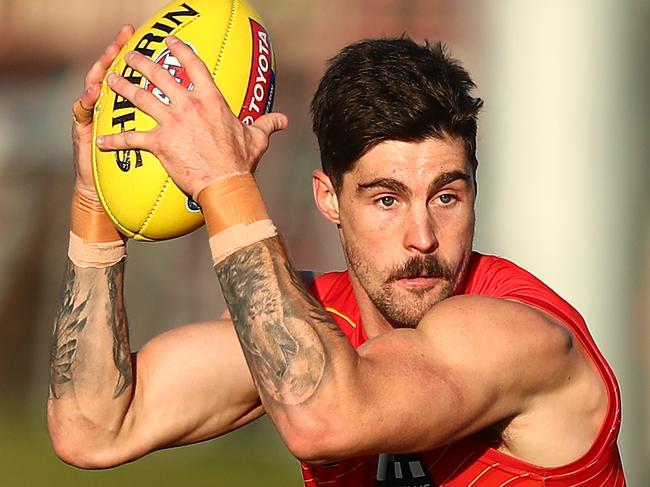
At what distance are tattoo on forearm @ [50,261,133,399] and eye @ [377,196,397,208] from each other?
2.49ft

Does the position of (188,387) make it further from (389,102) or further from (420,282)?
(389,102)

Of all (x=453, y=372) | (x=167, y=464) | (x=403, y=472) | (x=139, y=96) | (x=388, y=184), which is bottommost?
(x=167, y=464)

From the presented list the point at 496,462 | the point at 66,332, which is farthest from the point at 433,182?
the point at 66,332

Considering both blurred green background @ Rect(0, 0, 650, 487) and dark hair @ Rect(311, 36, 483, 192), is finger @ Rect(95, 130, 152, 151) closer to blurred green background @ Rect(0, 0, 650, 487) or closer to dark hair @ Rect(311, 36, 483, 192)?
dark hair @ Rect(311, 36, 483, 192)

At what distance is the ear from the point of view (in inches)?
135

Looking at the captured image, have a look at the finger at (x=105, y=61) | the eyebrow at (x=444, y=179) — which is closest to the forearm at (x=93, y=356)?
the finger at (x=105, y=61)

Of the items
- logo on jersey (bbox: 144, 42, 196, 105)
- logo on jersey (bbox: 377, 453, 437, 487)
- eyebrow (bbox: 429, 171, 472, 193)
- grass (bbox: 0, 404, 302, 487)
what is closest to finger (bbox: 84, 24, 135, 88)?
logo on jersey (bbox: 144, 42, 196, 105)

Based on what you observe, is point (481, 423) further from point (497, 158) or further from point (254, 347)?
point (497, 158)

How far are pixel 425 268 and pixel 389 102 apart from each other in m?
0.47

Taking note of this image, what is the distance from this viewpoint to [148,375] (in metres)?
3.41

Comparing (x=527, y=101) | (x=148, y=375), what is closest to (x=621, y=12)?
(x=527, y=101)

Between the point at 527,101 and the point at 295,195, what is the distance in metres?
2.03

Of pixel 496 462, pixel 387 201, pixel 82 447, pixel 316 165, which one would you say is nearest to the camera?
pixel 496 462

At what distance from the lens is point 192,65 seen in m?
2.65
